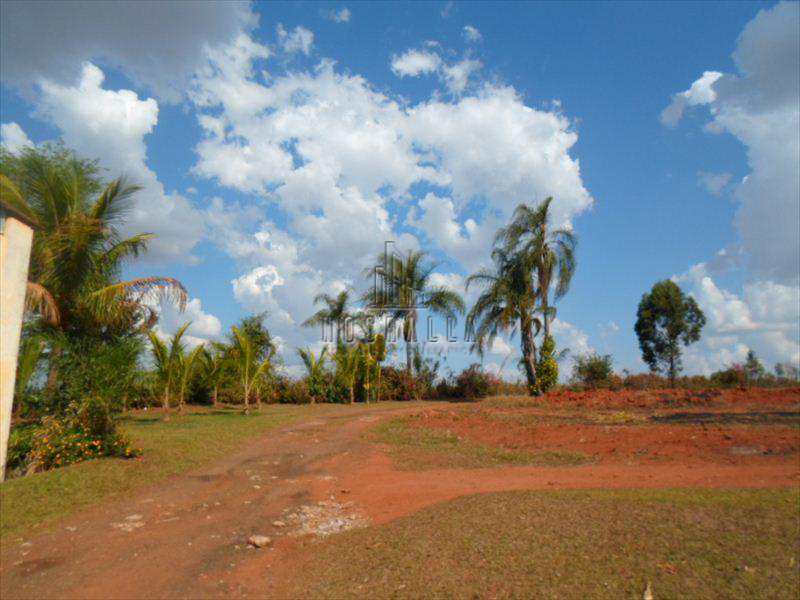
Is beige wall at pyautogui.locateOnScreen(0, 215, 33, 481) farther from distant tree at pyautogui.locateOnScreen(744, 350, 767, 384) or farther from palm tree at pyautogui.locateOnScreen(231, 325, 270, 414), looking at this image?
distant tree at pyautogui.locateOnScreen(744, 350, 767, 384)

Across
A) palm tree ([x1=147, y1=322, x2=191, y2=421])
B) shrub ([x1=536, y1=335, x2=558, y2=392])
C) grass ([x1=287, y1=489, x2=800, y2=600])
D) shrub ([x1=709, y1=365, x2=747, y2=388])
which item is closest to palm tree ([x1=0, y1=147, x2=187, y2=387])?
palm tree ([x1=147, y1=322, x2=191, y2=421])

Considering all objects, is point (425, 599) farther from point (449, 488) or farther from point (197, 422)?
point (197, 422)

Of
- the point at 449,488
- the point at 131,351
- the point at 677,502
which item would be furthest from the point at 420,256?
the point at 677,502

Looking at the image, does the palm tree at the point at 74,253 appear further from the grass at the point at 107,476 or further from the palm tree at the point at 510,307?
the palm tree at the point at 510,307

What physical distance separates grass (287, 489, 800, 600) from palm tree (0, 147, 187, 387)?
8787 millimetres

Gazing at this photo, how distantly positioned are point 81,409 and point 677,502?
9275mm

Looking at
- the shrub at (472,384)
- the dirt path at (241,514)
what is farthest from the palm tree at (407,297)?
the dirt path at (241,514)

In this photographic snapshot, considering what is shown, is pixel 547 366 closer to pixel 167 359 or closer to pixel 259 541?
pixel 167 359

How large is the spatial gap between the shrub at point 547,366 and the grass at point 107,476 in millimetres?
12919

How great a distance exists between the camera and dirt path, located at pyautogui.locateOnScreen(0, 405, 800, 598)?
497 cm

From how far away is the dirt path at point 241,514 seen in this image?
497 cm

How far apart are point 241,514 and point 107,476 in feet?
9.53

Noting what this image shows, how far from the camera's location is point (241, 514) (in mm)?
6777

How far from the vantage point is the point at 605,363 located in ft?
79.6
